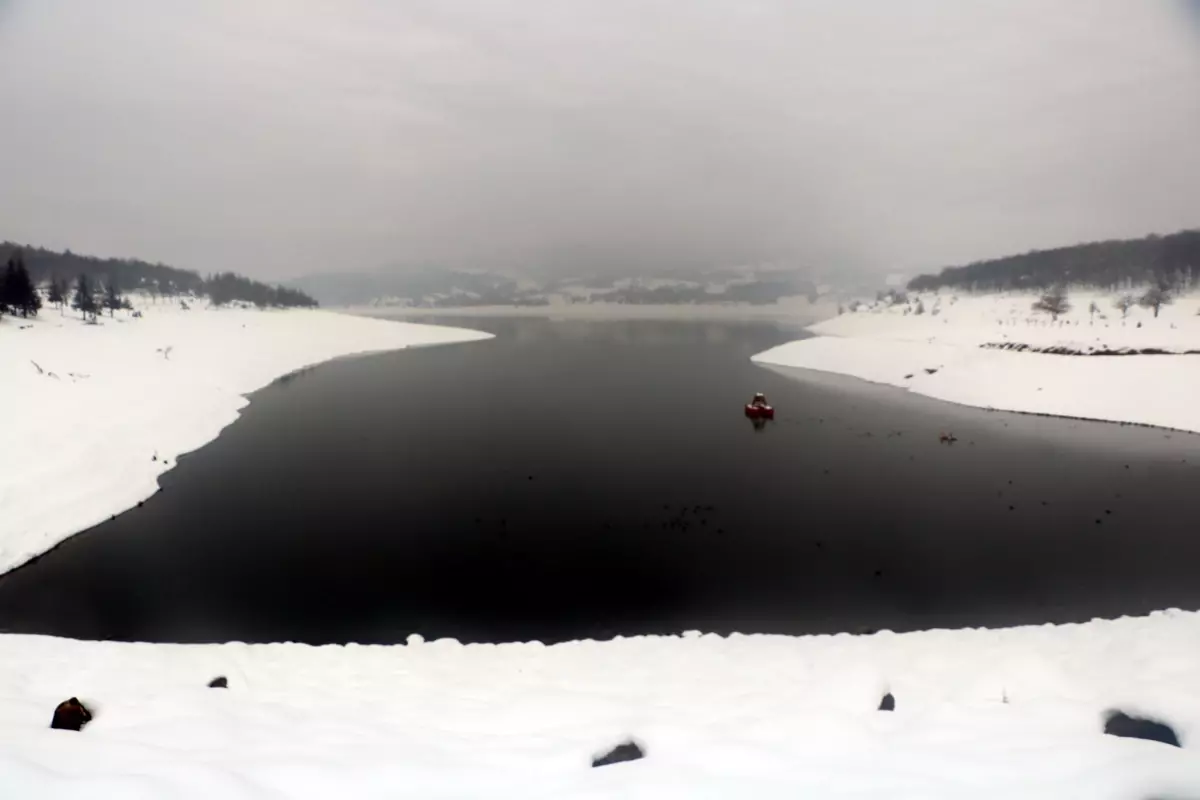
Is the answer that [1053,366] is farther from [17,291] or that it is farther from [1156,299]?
[17,291]

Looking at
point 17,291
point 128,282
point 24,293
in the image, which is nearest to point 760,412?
point 17,291

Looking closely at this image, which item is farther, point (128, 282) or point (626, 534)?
point (128, 282)

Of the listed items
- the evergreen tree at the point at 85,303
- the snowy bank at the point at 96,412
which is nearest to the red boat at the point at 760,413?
the snowy bank at the point at 96,412

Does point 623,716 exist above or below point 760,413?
below

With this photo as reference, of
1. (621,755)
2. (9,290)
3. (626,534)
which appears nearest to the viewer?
(621,755)

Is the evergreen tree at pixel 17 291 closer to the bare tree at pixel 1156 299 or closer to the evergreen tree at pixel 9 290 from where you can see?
the evergreen tree at pixel 9 290

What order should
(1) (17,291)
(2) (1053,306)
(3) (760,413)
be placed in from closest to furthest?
(3) (760,413), (1) (17,291), (2) (1053,306)

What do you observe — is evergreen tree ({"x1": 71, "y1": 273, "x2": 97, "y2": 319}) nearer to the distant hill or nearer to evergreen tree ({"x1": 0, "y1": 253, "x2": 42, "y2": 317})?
evergreen tree ({"x1": 0, "y1": 253, "x2": 42, "y2": 317})
